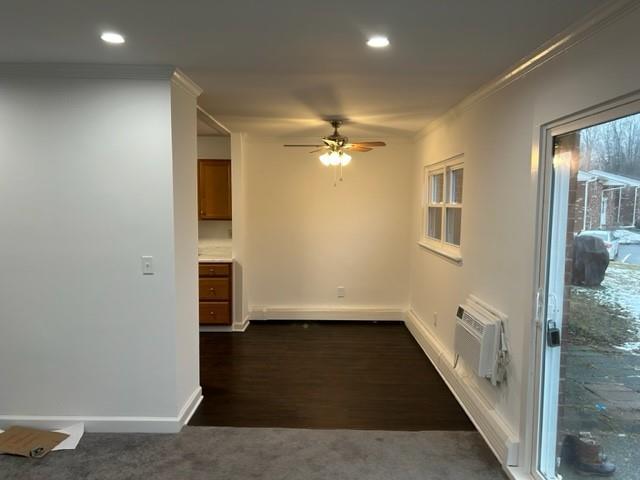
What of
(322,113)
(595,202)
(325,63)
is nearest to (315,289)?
Answer: (322,113)

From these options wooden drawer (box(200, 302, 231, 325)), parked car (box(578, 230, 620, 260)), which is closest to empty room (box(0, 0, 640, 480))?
parked car (box(578, 230, 620, 260))

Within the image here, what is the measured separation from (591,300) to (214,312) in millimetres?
4117

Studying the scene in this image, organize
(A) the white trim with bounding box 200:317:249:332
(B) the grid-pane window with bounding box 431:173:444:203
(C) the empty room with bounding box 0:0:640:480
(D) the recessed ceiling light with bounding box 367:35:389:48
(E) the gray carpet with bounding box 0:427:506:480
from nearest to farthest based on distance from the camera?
(C) the empty room with bounding box 0:0:640:480
(D) the recessed ceiling light with bounding box 367:35:389:48
(E) the gray carpet with bounding box 0:427:506:480
(B) the grid-pane window with bounding box 431:173:444:203
(A) the white trim with bounding box 200:317:249:332

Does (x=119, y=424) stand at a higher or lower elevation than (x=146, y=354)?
lower

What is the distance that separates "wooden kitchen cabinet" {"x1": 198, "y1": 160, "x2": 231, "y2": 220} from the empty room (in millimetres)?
1255

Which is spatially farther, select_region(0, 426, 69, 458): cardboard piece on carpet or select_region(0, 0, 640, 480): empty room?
select_region(0, 426, 69, 458): cardboard piece on carpet

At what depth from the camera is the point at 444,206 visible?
4363 millimetres

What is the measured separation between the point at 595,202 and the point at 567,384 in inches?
37.5

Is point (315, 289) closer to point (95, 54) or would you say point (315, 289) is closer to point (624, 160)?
point (95, 54)

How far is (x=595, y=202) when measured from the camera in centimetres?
207

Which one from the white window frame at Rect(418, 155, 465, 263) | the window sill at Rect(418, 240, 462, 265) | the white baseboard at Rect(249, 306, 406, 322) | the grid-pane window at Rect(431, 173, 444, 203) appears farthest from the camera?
the white baseboard at Rect(249, 306, 406, 322)

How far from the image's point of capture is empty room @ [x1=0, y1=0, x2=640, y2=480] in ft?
6.49

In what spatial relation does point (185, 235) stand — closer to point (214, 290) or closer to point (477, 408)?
point (214, 290)

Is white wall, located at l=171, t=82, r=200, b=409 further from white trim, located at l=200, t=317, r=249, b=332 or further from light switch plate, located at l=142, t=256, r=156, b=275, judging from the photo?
white trim, located at l=200, t=317, r=249, b=332
